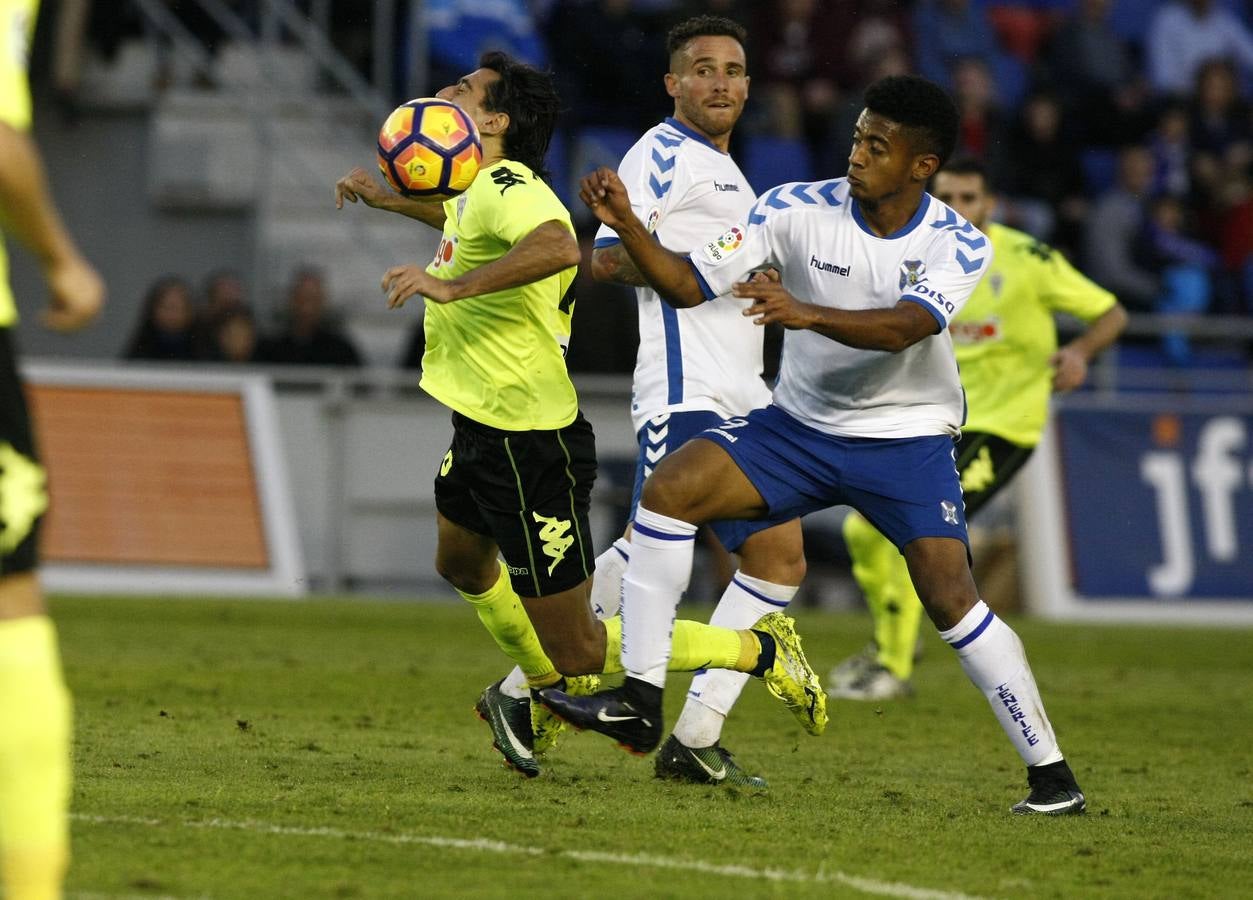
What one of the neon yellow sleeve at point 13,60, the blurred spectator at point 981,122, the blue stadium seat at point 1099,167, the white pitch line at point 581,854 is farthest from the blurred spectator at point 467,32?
the neon yellow sleeve at point 13,60

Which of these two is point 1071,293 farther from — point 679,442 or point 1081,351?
point 679,442

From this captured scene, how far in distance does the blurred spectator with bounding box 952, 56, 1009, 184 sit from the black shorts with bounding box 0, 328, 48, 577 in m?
14.8

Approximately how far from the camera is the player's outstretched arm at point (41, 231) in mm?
3715

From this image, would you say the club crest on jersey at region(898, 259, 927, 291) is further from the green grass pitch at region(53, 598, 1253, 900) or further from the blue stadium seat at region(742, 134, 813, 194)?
the blue stadium seat at region(742, 134, 813, 194)

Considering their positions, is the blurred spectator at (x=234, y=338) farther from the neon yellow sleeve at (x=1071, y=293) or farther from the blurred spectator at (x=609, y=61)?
the neon yellow sleeve at (x=1071, y=293)

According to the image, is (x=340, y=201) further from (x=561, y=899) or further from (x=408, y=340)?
(x=408, y=340)

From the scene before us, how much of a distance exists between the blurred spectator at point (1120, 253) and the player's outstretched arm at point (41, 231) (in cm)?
1490

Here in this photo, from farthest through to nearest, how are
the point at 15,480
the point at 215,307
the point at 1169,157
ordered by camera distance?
the point at 1169,157 < the point at 215,307 < the point at 15,480

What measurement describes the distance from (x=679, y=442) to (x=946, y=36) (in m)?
13.1

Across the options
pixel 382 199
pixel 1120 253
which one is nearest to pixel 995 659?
pixel 382 199

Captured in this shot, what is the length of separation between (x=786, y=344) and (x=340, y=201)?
1664 millimetres

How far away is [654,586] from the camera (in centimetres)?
641

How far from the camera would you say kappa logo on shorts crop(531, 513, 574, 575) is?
6.62 meters

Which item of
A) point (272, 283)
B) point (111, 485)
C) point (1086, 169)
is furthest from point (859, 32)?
point (111, 485)
